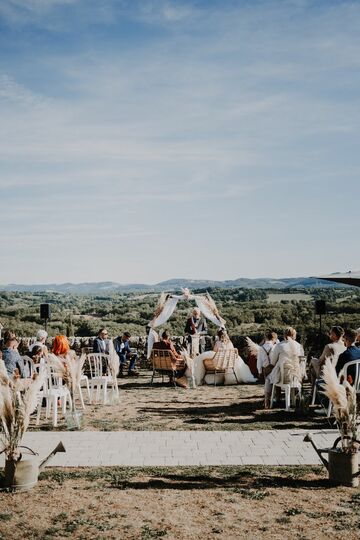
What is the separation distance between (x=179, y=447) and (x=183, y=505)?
210 cm

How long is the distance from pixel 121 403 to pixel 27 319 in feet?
112

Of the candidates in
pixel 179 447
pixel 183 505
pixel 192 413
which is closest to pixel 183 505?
pixel 183 505

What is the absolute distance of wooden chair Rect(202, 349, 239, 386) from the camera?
44.5ft

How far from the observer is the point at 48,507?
5.02 m

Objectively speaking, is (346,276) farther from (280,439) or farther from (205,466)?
(205,466)

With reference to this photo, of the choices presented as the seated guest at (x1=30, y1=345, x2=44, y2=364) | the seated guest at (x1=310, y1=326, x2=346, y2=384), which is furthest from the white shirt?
the seated guest at (x1=30, y1=345, x2=44, y2=364)

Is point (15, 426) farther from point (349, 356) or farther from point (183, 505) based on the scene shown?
point (349, 356)

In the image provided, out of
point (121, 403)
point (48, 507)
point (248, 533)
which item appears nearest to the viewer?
point (248, 533)

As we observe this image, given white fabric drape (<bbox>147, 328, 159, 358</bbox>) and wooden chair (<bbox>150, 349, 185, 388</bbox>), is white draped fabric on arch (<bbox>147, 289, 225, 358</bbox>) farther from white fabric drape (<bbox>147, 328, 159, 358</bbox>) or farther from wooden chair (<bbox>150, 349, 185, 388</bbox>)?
wooden chair (<bbox>150, 349, 185, 388</bbox>)

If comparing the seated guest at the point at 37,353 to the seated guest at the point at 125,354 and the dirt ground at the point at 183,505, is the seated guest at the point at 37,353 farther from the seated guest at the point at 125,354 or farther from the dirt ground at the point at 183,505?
the seated guest at the point at 125,354

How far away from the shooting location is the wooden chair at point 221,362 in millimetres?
13570

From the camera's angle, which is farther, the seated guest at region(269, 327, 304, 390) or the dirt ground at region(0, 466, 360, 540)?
the seated guest at region(269, 327, 304, 390)

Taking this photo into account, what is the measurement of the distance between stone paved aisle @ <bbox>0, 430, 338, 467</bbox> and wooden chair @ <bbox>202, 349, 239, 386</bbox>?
5.54m

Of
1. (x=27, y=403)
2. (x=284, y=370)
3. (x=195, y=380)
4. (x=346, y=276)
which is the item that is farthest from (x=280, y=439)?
(x=195, y=380)
